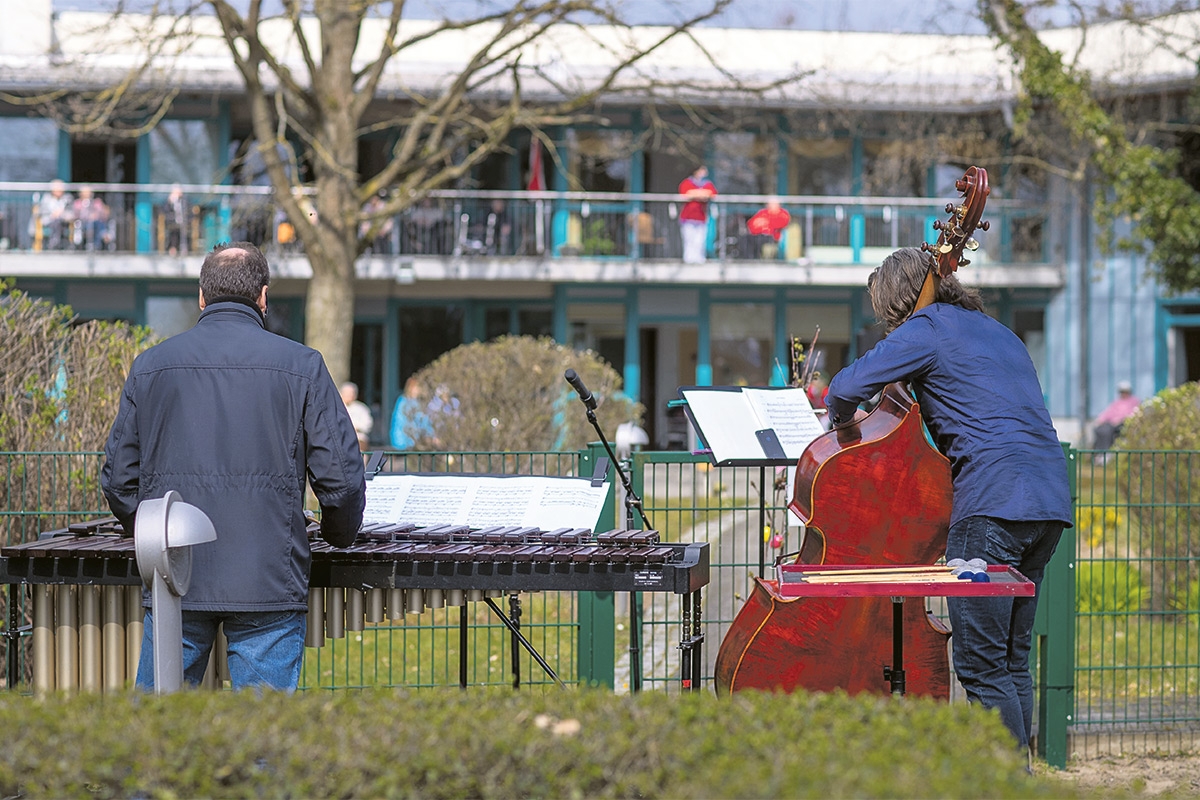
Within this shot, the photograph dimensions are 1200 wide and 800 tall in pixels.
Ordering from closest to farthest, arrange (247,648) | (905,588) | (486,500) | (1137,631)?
(905,588)
(247,648)
(486,500)
(1137,631)

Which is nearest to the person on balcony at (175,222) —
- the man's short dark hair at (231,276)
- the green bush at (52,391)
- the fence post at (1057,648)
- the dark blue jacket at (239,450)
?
the green bush at (52,391)

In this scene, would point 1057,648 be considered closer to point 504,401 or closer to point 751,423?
point 751,423

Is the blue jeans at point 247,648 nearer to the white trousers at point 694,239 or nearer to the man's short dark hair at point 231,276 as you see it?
the man's short dark hair at point 231,276

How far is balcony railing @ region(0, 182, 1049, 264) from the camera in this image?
78.6 feet

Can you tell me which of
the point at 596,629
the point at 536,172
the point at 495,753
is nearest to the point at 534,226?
the point at 536,172

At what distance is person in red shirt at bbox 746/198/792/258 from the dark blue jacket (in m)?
20.5

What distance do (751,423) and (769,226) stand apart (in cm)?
1938

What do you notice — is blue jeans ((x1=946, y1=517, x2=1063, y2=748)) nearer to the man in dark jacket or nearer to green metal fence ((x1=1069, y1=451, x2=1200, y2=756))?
green metal fence ((x1=1069, y1=451, x2=1200, y2=756))

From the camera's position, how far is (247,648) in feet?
14.2

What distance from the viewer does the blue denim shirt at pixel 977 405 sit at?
182 inches

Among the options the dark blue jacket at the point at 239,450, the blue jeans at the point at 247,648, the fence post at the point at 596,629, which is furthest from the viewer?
the fence post at the point at 596,629

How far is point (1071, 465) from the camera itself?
640cm

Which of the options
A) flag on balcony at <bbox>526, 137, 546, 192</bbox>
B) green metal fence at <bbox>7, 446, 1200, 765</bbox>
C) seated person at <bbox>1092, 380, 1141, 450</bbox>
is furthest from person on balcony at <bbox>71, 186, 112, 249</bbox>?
seated person at <bbox>1092, 380, 1141, 450</bbox>

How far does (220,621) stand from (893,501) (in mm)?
2397
